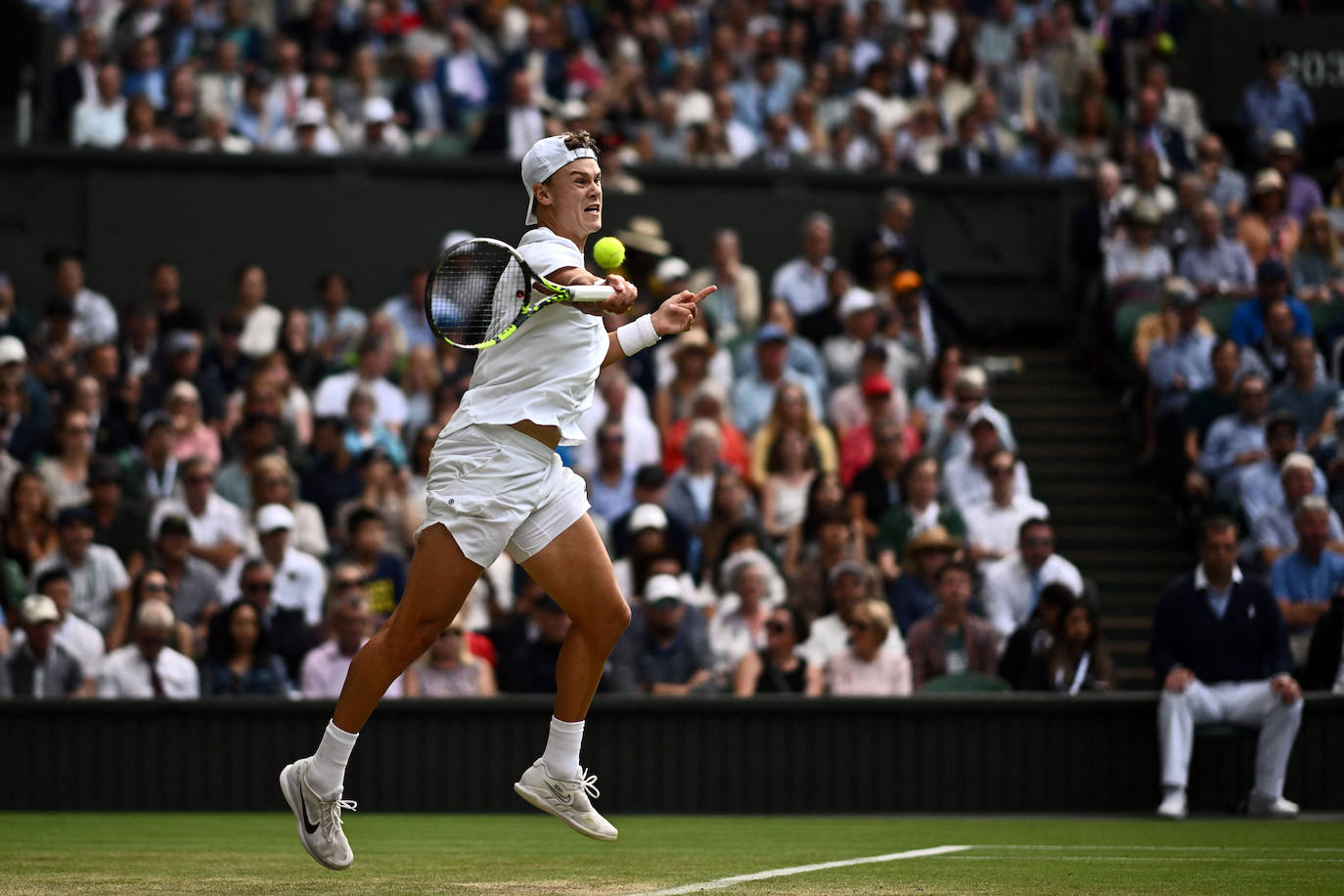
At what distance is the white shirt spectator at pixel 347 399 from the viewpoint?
1470cm

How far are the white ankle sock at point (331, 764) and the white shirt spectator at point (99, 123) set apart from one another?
11680mm

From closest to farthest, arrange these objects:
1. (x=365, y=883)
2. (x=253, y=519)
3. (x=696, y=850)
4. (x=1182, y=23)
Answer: (x=365, y=883), (x=696, y=850), (x=253, y=519), (x=1182, y=23)

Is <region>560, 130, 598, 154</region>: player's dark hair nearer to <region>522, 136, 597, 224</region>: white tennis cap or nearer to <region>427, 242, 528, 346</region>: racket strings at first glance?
<region>522, 136, 597, 224</region>: white tennis cap

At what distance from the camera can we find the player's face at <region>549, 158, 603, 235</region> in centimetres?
673

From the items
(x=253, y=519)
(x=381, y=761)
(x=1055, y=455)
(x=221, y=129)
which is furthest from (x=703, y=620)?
(x=221, y=129)

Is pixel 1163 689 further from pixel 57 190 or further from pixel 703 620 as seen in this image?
pixel 57 190

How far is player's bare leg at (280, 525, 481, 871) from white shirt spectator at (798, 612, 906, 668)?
227 inches

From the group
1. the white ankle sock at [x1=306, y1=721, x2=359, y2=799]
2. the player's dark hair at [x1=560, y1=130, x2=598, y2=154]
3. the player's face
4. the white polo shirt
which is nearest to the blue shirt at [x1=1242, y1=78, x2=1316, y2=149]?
the player's dark hair at [x1=560, y1=130, x2=598, y2=154]

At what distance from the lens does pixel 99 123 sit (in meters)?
17.3

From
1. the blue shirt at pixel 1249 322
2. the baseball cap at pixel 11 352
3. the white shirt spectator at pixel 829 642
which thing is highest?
the blue shirt at pixel 1249 322

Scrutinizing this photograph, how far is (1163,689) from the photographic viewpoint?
37.3ft

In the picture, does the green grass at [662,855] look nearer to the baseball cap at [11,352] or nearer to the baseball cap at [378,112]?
the baseball cap at [11,352]

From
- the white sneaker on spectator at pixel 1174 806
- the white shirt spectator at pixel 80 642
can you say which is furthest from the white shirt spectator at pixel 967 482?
the white shirt spectator at pixel 80 642

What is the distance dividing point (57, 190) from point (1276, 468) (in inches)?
379
